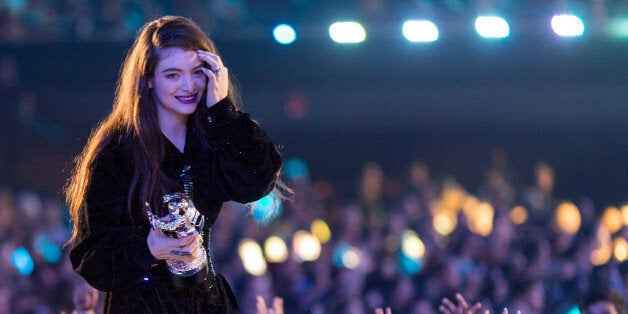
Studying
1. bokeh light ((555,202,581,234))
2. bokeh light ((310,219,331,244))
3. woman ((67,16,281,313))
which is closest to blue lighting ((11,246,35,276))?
bokeh light ((310,219,331,244))

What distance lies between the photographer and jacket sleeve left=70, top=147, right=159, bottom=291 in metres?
2.57

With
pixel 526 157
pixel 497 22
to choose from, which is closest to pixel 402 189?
pixel 526 157

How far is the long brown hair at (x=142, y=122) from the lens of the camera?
264 centimetres

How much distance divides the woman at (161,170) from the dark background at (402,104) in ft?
27.2

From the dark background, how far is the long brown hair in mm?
8236

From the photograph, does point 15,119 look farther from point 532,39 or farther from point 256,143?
point 256,143

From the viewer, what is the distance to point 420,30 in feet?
36.8

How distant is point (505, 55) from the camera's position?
1228 centimetres

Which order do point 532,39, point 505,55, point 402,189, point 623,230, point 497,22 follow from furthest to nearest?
point 402,189 → point 505,55 → point 532,39 → point 497,22 → point 623,230

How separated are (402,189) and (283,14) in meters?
4.32

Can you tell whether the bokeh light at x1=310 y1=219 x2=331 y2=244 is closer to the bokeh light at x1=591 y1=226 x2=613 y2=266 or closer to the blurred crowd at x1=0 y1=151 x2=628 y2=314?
the blurred crowd at x1=0 y1=151 x2=628 y2=314

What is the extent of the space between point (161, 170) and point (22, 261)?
7.02m

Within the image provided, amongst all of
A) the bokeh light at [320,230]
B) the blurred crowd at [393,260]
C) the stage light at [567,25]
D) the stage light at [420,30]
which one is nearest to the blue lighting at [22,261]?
the blurred crowd at [393,260]

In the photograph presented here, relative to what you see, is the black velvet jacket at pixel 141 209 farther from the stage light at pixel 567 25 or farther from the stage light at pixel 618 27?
the stage light at pixel 618 27
